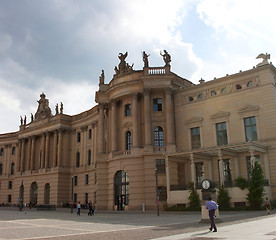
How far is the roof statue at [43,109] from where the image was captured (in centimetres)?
7562

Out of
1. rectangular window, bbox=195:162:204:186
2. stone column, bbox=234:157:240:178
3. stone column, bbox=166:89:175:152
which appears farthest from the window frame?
stone column, bbox=166:89:175:152

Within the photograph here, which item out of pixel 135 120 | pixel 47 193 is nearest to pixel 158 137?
pixel 135 120

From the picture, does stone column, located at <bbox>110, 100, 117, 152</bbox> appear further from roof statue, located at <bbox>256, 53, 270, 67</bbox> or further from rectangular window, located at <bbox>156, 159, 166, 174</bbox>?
roof statue, located at <bbox>256, 53, 270, 67</bbox>

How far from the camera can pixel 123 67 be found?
166 ft

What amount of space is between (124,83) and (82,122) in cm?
2397

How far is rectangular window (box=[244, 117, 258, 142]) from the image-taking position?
38.6 m

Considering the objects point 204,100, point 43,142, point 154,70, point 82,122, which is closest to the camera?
point 204,100

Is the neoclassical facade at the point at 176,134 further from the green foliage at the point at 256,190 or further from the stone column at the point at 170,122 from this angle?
the green foliage at the point at 256,190

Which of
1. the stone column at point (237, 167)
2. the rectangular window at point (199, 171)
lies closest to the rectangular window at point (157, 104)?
the rectangular window at point (199, 171)

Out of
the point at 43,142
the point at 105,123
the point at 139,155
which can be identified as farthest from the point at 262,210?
the point at 43,142

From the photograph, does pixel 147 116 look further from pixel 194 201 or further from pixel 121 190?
pixel 194 201

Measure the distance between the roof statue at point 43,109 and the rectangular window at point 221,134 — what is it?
149 feet

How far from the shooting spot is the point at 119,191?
4597cm

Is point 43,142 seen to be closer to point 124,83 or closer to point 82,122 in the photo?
point 82,122
